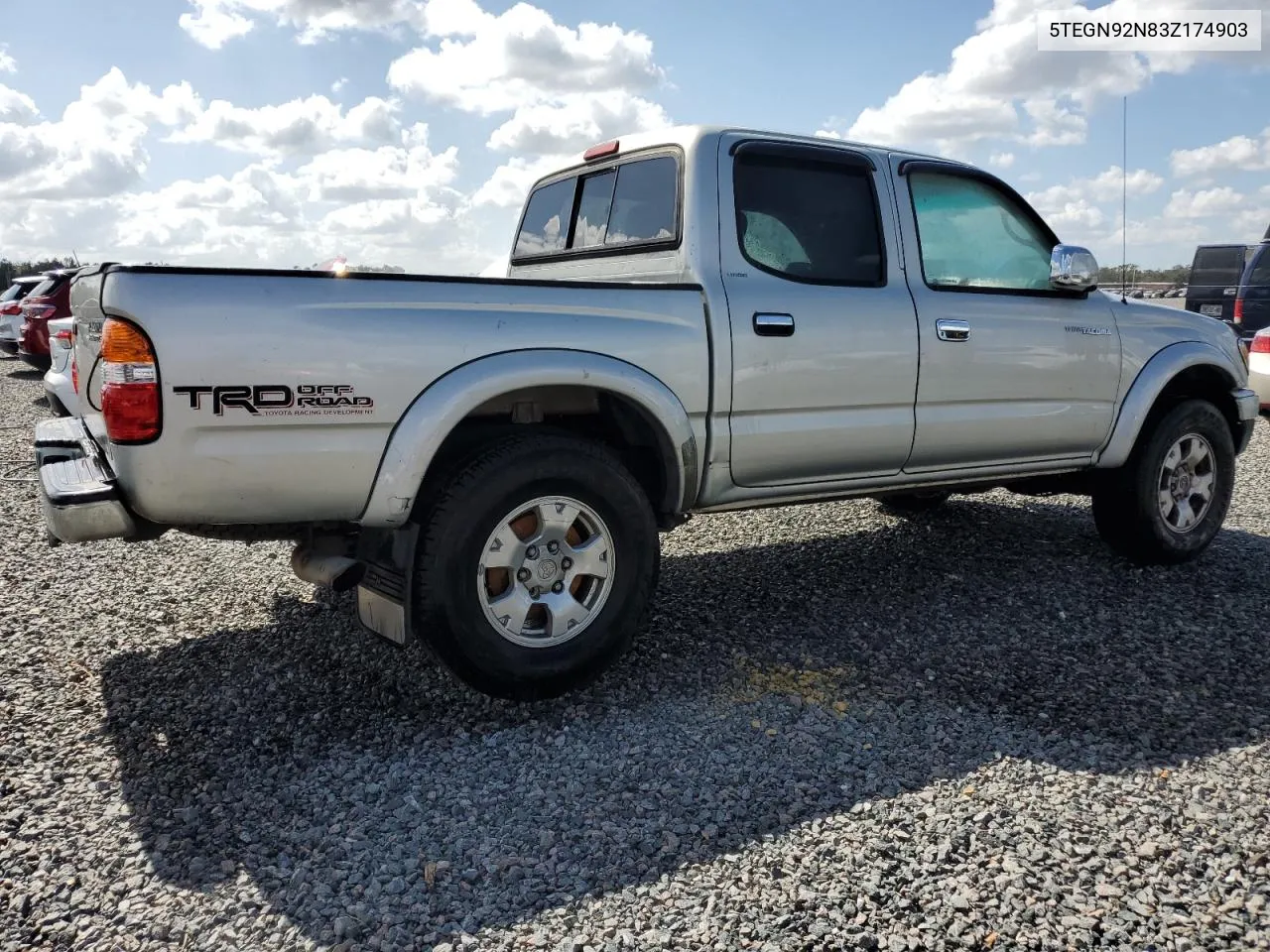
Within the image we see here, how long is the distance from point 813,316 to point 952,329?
80 centimetres

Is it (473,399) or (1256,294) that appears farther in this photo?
(1256,294)

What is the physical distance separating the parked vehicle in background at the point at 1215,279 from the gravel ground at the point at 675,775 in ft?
36.4

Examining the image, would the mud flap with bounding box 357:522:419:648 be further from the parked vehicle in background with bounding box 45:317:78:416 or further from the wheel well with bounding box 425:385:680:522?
the parked vehicle in background with bounding box 45:317:78:416

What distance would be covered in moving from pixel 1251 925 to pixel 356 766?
97.3 inches

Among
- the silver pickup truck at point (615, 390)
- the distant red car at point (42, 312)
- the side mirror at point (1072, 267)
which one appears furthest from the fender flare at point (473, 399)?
the distant red car at point (42, 312)

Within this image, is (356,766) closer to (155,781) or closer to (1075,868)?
(155,781)

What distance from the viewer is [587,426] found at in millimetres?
4102

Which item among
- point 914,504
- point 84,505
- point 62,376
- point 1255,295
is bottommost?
point 914,504

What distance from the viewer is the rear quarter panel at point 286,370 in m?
2.88

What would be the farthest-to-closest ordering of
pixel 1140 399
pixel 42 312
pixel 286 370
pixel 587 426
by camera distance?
pixel 42 312 < pixel 1140 399 < pixel 587 426 < pixel 286 370

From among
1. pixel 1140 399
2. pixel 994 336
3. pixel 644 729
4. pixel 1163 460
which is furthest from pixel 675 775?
pixel 1163 460

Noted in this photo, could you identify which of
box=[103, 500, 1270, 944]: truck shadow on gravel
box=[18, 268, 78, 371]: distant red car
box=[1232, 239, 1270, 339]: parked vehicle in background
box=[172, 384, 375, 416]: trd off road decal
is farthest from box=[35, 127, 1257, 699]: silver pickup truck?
box=[18, 268, 78, 371]: distant red car

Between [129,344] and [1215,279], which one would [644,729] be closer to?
[129,344]

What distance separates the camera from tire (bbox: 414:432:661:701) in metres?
3.29
